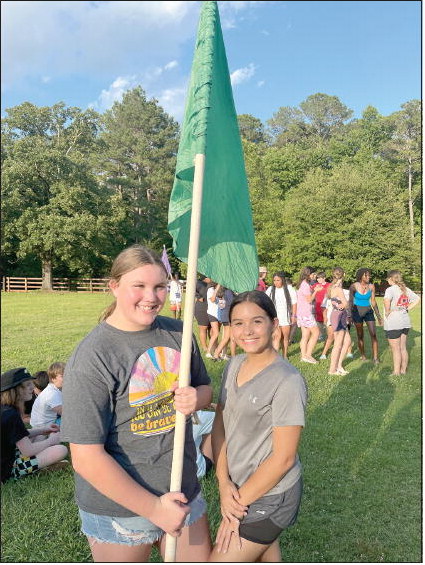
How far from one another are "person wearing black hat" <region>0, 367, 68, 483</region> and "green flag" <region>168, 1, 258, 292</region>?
316 cm

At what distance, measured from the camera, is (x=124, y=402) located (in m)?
1.80

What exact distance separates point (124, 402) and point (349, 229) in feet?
124

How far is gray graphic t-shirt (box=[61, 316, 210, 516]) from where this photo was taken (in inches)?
66.7

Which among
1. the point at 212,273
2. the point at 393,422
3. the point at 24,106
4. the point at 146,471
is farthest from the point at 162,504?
the point at 24,106

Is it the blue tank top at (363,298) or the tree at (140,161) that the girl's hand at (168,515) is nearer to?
the blue tank top at (363,298)

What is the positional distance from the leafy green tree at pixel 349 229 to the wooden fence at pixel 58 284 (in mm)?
16639

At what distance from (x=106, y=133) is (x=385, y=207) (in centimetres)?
3364

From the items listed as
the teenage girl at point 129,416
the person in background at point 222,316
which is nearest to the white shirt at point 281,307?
the person in background at point 222,316

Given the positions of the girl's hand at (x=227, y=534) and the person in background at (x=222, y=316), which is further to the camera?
the person in background at (x=222, y=316)

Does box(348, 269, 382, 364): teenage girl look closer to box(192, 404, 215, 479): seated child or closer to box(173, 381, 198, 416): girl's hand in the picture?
box(192, 404, 215, 479): seated child

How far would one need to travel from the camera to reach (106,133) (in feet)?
176

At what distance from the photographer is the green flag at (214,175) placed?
196cm

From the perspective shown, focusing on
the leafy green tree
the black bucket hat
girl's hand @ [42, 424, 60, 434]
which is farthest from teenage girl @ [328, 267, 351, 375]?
the leafy green tree

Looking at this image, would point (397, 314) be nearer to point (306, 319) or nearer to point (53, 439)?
point (306, 319)
